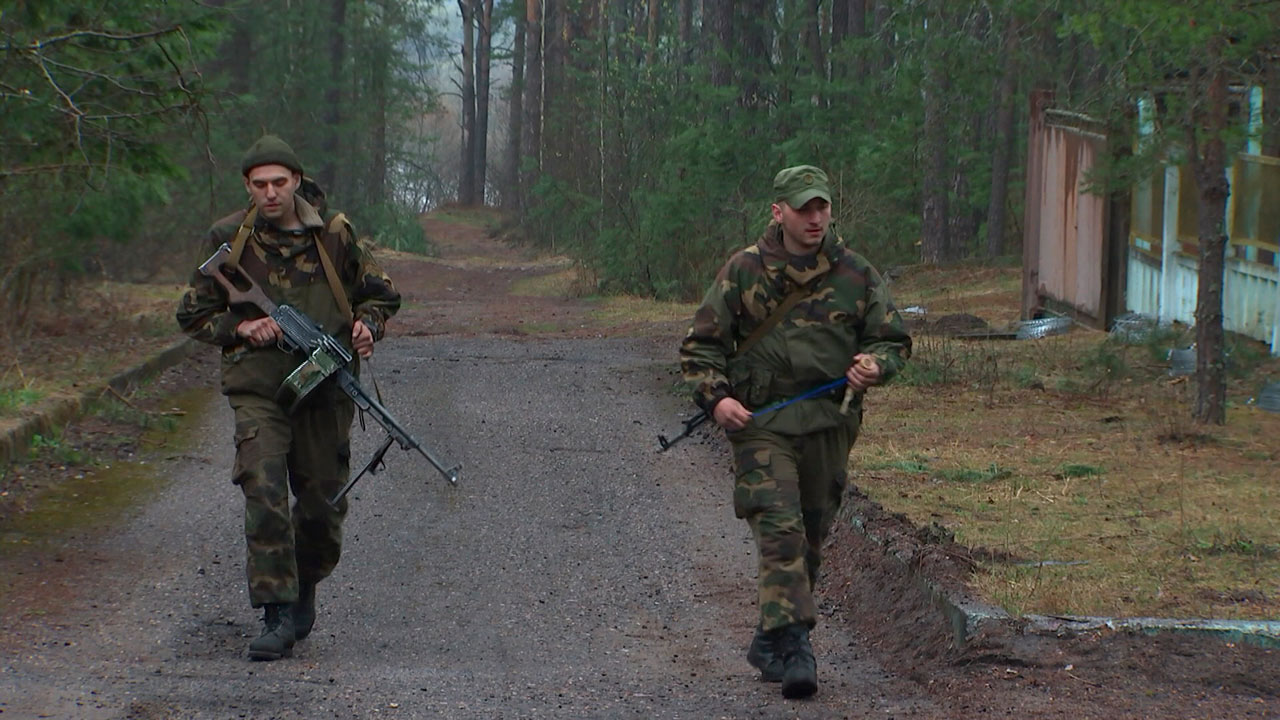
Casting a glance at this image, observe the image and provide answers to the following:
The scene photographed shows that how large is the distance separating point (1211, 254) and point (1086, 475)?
2322mm

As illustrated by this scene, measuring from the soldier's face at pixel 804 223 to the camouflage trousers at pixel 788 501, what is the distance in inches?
25.0

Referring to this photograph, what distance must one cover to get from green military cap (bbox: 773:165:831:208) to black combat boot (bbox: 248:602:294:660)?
2.35m

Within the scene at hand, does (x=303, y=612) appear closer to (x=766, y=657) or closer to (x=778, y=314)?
(x=766, y=657)

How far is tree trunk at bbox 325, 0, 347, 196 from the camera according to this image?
37584mm

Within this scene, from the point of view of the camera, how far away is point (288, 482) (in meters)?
6.54

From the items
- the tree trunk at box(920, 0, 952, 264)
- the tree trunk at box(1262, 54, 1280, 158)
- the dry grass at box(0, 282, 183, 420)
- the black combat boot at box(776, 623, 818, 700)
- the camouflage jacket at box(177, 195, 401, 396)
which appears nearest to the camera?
the black combat boot at box(776, 623, 818, 700)

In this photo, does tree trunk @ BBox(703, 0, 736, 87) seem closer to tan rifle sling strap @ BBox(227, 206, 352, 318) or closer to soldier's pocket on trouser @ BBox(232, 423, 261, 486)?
tan rifle sling strap @ BBox(227, 206, 352, 318)

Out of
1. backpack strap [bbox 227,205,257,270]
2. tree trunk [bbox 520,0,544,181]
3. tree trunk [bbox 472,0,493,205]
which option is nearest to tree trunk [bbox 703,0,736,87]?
backpack strap [bbox 227,205,257,270]

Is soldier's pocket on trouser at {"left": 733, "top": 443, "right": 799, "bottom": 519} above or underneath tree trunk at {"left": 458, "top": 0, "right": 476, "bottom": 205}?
underneath

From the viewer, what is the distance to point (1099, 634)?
19.2 feet

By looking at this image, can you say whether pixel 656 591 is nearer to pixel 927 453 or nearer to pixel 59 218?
pixel 927 453

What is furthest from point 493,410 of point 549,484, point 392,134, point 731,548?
point 392,134

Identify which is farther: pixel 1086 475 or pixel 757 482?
pixel 1086 475

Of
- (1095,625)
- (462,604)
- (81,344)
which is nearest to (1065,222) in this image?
(81,344)
